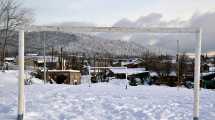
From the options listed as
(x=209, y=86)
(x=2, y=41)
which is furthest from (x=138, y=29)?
(x=2, y=41)

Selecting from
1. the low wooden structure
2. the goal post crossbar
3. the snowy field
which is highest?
the goal post crossbar

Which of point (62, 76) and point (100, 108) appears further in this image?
point (62, 76)

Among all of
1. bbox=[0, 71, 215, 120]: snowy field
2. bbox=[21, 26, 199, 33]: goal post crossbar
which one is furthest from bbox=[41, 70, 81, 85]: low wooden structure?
bbox=[21, 26, 199, 33]: goal post crossbar

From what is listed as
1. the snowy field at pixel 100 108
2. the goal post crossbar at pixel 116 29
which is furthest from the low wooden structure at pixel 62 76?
the goal post crossbar at pixel 116 29

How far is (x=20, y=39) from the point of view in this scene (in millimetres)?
8086

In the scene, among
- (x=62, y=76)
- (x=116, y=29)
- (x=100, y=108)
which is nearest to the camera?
(x=116, y=29)

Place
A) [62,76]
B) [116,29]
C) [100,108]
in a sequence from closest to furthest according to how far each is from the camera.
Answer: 1. [116,29]
2. [100,108]
3. [62,76]

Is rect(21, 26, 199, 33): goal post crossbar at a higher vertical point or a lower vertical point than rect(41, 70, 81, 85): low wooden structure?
higher

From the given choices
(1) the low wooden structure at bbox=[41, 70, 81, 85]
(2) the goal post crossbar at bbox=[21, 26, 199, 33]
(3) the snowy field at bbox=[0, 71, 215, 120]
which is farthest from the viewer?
(1) the low wooden structure at bbox=[41, 70, 81, 85]

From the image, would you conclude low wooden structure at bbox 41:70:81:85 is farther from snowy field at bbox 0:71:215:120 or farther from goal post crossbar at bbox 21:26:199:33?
goal post crossbar at bbox 21:26:199:33

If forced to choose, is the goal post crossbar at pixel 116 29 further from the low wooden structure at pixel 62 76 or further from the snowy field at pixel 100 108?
the low wooden structure at pixel 62 76

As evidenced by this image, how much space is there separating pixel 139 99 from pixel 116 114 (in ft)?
8.33

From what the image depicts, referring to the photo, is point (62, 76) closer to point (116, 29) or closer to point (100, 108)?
point (100, 108)

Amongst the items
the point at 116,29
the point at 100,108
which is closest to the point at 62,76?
the point at 100,108
